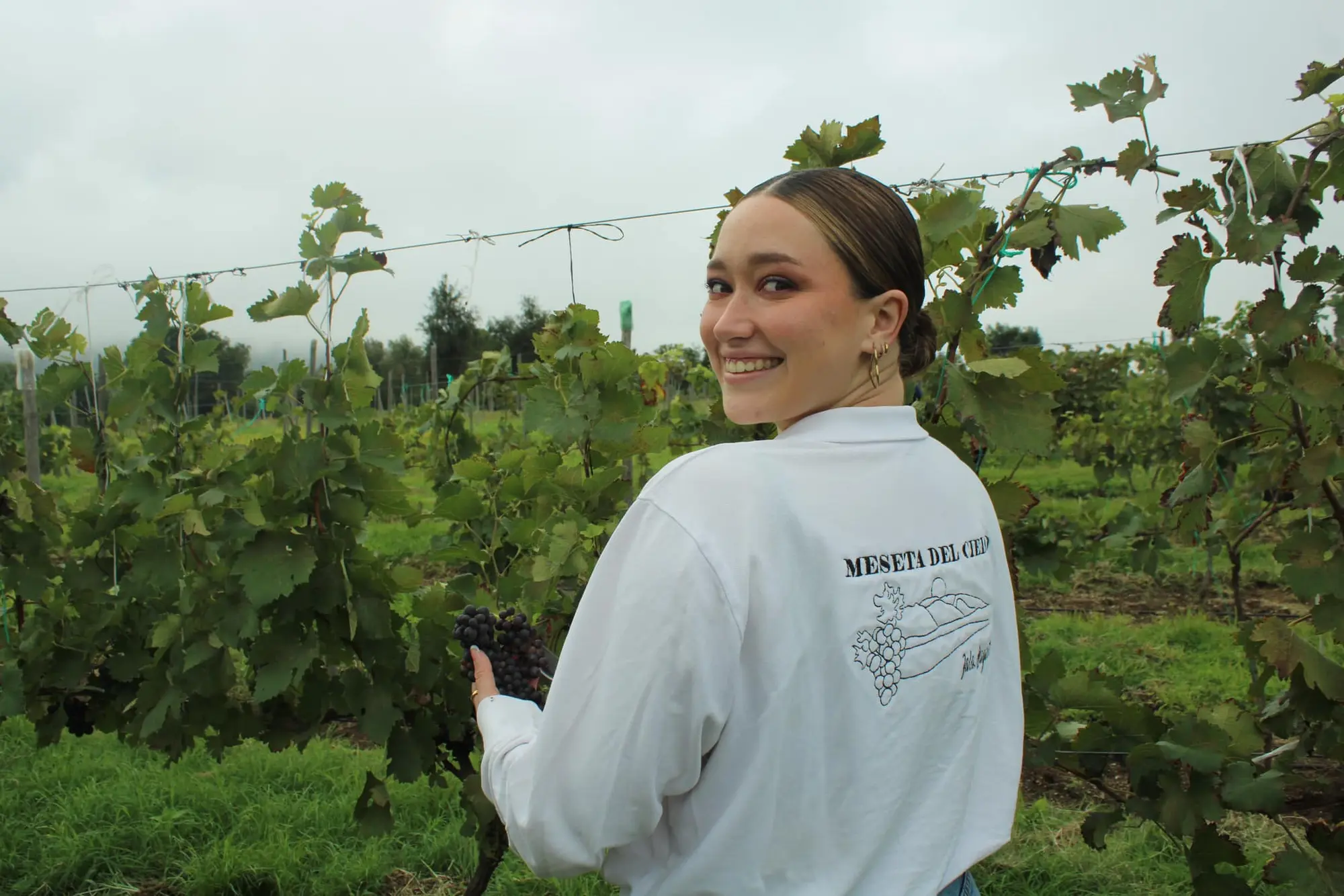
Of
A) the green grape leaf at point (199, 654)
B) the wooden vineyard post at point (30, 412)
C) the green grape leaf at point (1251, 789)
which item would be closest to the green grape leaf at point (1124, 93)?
the green grape leaf at point (1251, 789)

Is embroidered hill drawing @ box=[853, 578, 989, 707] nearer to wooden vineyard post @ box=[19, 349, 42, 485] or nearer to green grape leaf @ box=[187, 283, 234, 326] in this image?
green grape leaf @ box=[187, 283, 234, 326]

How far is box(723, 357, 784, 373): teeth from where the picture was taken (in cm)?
120

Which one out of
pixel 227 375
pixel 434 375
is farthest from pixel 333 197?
pixel 227 375

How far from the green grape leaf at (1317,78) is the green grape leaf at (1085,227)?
42cm

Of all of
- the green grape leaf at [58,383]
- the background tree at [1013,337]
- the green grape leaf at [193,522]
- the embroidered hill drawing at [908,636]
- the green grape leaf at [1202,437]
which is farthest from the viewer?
the background tree at [1013,337]

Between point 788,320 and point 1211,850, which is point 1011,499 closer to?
point 1211,850

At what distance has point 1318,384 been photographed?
1.95 metres

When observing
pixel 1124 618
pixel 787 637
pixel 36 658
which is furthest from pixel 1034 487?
pixel 787 637

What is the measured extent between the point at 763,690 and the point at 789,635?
62 mm

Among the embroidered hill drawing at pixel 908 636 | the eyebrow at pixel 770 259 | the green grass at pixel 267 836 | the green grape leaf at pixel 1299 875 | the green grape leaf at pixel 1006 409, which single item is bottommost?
the green grass at pixel 267 836

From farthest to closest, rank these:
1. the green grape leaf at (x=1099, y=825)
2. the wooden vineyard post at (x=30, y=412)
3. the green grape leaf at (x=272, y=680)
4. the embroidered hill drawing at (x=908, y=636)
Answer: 1. the wooden vineyard post at (x=30, y=412)
2. the green grape leaf at (x=272, y=680)
3. the green grape leaf at (x=1099, y=825)
4. the embroidered hill drawing at (x=908, y=636)

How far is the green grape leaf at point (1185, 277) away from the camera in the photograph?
2.02m

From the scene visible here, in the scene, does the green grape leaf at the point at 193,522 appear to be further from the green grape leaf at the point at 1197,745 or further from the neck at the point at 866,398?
the green grape leaf at the point at 1197,745

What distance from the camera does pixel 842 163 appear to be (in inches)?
82.4
